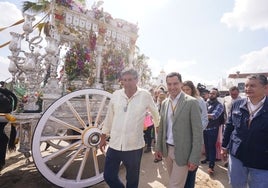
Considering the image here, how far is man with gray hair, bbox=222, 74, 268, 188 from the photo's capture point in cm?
209

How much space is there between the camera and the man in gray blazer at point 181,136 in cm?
220

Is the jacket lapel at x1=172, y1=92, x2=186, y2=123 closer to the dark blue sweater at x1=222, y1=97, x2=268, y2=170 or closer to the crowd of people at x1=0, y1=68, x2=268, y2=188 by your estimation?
the crowd of people at x1=0, y1=68, x2=268, y2=188

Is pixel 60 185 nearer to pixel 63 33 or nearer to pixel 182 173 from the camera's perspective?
pixel 182 173

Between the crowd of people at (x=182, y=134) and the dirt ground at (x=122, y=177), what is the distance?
61.9 inches

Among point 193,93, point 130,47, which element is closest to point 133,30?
point 130,47

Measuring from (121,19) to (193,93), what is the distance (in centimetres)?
278

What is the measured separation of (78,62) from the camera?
15.4ft

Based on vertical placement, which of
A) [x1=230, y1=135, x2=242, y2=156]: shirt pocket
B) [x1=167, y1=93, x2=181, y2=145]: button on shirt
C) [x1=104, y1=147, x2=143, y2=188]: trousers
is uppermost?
[x1=167, y1=93, x2=181, y2=145]: button on shirt

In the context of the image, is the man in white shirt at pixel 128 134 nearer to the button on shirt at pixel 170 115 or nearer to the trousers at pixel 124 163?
the trousers at pixel 124 163

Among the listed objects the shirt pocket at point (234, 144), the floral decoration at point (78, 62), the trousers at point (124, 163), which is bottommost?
the trousers at point (124, 163)

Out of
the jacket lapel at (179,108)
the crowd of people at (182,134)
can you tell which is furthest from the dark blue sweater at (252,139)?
the jacket lapel at (179,108)

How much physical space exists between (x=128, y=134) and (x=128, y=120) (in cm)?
16

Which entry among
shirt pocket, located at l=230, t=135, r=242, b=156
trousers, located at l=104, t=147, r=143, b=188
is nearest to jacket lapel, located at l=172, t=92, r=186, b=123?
trousers, located at l=104, t=147, r=143, b=188

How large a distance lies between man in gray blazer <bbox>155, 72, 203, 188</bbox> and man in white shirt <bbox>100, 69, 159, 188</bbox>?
36 cm
